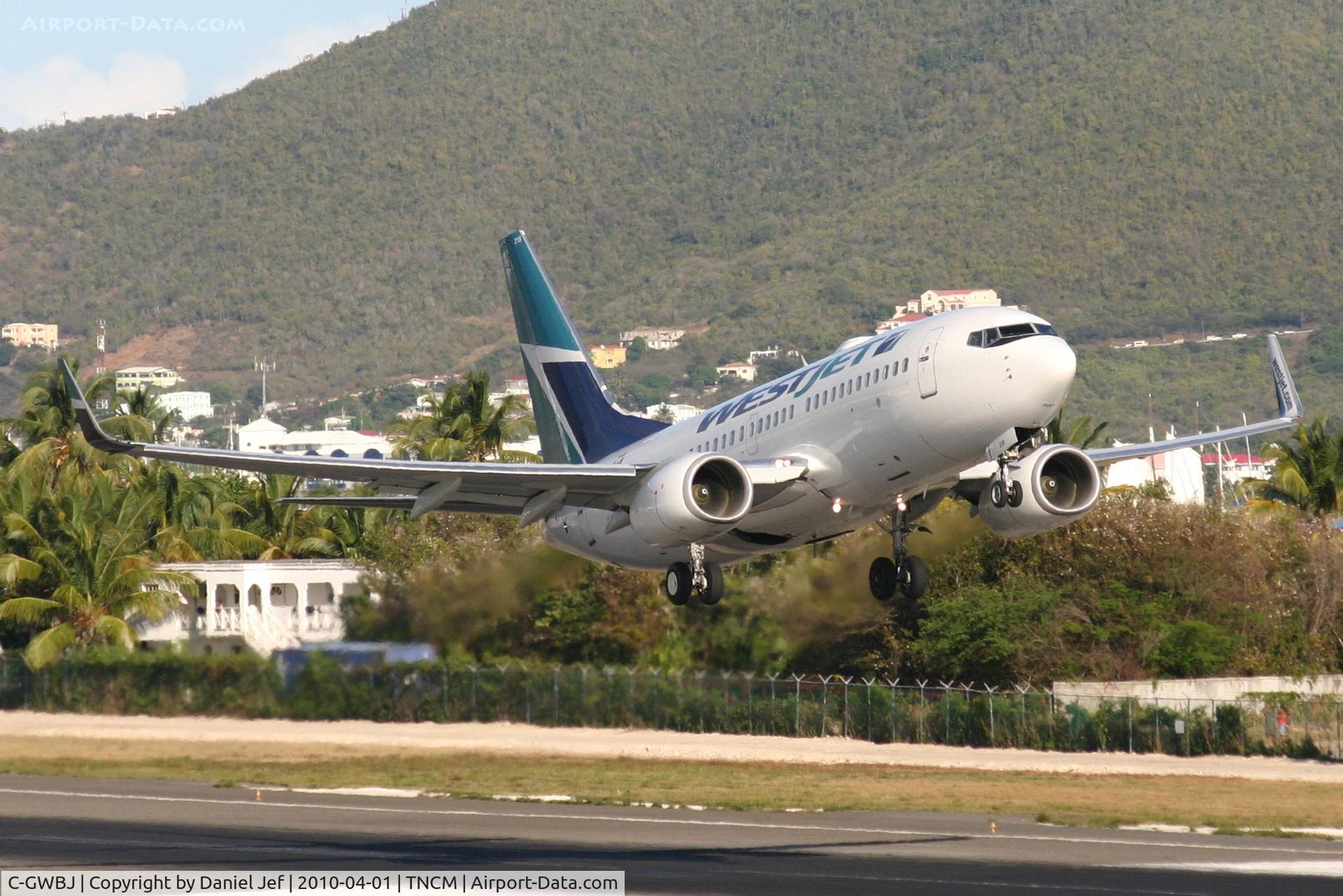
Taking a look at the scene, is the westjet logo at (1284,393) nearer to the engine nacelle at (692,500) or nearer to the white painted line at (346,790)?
the engine nacelle at (692,500)

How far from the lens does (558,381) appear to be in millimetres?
43438

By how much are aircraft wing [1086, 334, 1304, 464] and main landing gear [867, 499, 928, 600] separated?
4107 mm

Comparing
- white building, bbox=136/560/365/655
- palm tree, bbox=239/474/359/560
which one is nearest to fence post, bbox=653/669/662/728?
Result: white building, bbox=136/560/365/655

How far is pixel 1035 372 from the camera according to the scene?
29172 millimetres

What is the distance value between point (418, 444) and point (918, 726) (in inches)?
1799

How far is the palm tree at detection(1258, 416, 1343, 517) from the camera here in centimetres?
8119

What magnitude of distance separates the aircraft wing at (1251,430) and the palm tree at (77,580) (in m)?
44.2

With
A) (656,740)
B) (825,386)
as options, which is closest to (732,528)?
(825,386)

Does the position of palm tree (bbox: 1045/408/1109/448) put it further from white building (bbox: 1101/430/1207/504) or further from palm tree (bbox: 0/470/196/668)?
white building (bbox: 1101/430/1207/504)

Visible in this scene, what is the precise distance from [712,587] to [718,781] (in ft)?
51.4

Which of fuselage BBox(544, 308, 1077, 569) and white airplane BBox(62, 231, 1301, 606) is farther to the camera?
white airplane BBox(62, 231, 1301, 606)

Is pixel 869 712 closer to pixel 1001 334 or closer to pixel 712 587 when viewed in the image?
pixel 712 587

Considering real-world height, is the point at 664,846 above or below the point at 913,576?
below

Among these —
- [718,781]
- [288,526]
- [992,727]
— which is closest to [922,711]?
[992,727]
